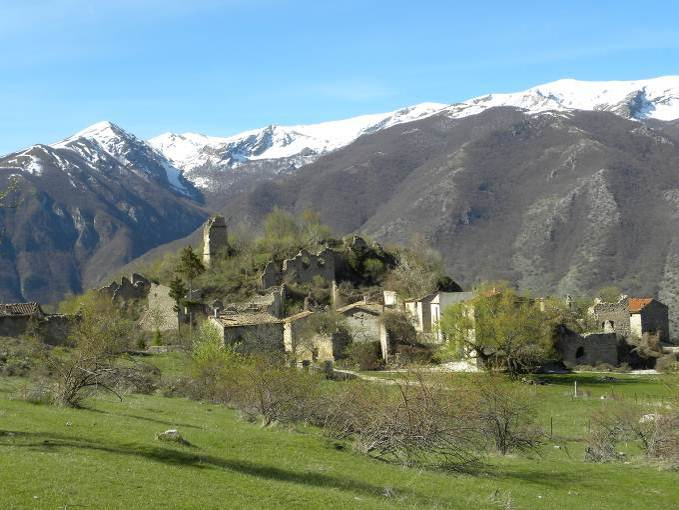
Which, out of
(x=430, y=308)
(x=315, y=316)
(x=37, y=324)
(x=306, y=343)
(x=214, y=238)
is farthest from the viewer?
(x=214, y=238)

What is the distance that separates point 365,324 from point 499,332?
9698 millimetres

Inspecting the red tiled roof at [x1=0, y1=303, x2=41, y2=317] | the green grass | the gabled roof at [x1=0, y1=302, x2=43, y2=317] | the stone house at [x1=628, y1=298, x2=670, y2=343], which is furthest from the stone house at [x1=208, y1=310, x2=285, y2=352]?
the stone house at [x1=628, y1=298, x2=670, y2=343]

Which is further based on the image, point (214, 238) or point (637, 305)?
point (214, 238)

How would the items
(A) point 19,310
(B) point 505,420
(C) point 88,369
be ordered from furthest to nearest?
(A) point 19,310
(C) point 88,369
(B) point 505,420

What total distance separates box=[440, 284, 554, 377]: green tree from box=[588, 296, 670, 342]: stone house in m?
13.8

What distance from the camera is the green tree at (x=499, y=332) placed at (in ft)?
159

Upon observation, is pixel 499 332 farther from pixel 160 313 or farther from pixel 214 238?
pixel 214 238

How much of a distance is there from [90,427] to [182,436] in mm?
2207

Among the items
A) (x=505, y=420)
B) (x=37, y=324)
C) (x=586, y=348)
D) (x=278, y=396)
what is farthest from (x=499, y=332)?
(x=37, y=324)

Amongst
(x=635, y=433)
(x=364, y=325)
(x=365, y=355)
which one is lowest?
(x=635, y=433)

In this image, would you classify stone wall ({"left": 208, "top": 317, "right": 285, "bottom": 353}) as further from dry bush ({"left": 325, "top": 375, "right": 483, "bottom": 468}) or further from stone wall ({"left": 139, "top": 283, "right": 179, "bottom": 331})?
dry bush ({"left": 325, "top": 375, "right": 483, "bottom": 468})

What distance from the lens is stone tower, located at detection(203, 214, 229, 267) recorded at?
7231 centimetres

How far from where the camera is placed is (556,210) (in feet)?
437

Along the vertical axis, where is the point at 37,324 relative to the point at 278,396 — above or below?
above
